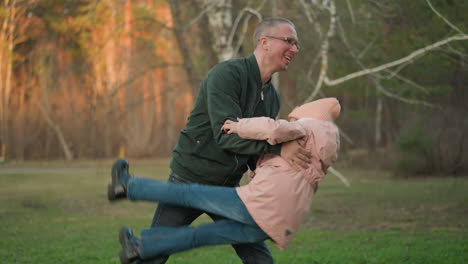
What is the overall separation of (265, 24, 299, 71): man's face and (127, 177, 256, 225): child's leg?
3.33 ft

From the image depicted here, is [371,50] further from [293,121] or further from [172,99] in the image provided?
[172,99]

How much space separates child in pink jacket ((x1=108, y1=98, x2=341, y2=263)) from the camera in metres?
4.13

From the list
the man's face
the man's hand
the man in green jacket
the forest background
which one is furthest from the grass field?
the man's hand

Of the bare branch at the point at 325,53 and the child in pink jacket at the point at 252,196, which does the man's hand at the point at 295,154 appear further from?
the bare branch at the point at 325,53

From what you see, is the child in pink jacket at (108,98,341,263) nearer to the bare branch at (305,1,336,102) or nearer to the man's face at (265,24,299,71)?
the man's face at (265,24,299,71)

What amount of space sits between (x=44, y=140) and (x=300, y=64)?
15325 millimetres

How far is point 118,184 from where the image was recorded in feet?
14.1

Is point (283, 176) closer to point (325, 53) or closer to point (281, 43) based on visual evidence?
point (281, 43)

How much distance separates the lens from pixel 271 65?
15.6 ft

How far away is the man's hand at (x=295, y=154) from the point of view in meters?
4.14

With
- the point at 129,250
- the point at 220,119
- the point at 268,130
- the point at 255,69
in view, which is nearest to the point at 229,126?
the point at 220,119

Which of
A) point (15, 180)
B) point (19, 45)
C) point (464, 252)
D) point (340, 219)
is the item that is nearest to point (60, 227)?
point (340, 219)

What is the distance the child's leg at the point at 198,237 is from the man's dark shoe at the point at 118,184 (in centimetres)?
30

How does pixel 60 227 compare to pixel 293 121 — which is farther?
pixel 60 227
